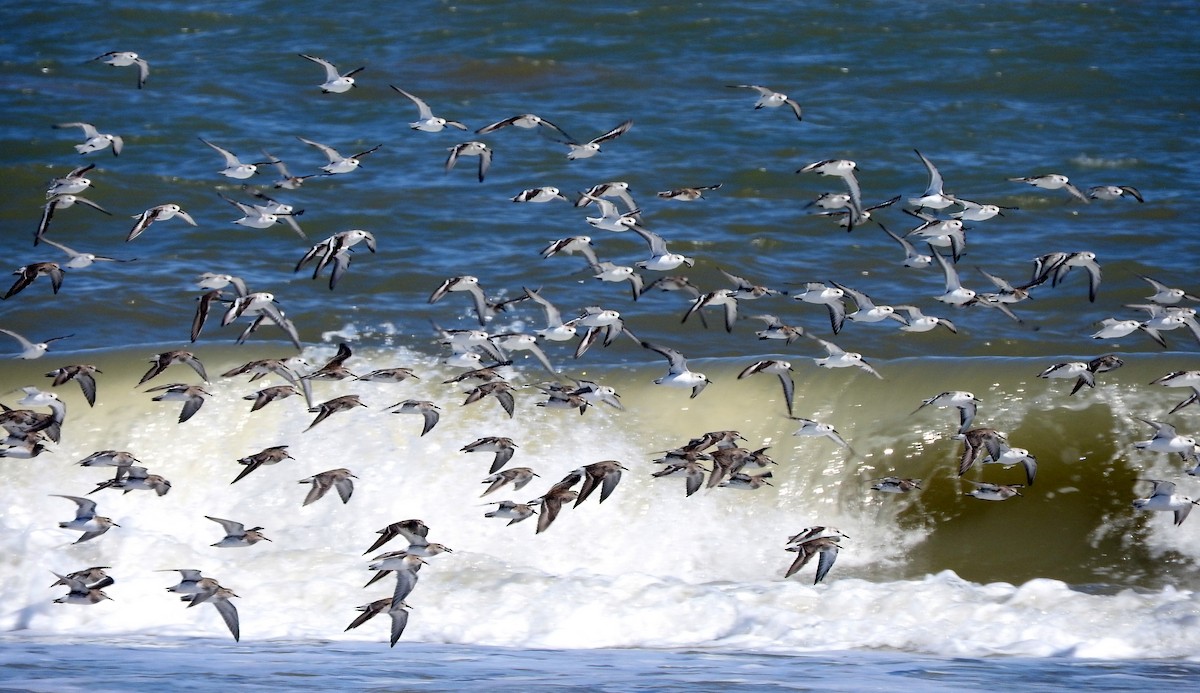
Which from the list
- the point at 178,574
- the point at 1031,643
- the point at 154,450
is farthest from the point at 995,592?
the point at 154,450

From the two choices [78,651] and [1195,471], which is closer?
[78,651]

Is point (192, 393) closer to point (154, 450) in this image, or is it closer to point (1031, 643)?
point (154, 450)

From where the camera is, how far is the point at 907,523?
541 inches

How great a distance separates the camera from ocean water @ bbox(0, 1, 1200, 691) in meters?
11.6

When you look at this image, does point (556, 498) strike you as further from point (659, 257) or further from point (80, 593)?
point (659, 257)

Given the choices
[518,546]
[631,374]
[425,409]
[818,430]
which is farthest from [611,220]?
[518,546]

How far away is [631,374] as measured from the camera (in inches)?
625

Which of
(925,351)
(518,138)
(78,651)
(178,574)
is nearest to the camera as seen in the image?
(78,651)

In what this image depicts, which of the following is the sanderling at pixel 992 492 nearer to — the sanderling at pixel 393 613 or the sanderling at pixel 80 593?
the sanderling at pixel 393 613

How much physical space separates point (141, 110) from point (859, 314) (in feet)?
57.9

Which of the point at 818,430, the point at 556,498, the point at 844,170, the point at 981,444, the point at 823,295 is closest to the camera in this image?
the point at 556,498

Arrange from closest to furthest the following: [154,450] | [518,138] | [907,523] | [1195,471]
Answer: [1195,471] → [907,523] → [154,450] → [518,138]

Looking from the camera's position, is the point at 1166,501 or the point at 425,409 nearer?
the point at 1166,501

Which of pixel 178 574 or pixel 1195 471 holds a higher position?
pixel 1195 471
